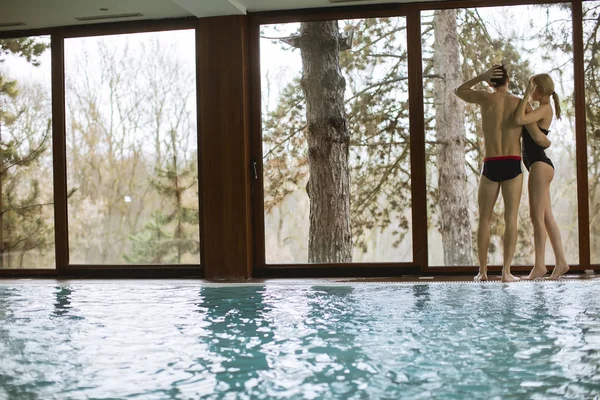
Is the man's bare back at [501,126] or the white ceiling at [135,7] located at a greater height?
the white ceiling at [135,7]

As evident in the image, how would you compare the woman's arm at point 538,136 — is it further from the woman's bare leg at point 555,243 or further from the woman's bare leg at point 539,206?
the woman's bare leg at point 555,243

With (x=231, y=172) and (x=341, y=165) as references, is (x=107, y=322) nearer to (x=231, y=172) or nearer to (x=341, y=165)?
(x=231, y=172)

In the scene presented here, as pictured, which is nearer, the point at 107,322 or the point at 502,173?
the point at 107,322

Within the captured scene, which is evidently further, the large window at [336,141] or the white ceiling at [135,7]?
the large window at [336,141]

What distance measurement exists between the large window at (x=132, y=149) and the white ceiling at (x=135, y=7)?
384 mm

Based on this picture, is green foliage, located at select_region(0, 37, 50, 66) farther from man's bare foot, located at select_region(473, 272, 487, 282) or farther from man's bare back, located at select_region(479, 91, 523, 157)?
man's bare foot, located at select_region(473, 272, 487, 282)

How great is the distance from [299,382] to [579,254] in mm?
4765

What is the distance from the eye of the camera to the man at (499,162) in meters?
6.71

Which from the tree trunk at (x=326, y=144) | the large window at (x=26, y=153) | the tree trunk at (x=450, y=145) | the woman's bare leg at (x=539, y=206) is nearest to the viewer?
the woman's bare leg at (x=539, y=206)

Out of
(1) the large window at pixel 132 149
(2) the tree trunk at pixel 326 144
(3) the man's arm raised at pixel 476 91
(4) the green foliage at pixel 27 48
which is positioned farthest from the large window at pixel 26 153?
(3) the man's arm raised at pixel 476 91

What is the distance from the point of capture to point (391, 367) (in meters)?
3.60

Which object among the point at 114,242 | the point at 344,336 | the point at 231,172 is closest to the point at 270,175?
the point at 231,172

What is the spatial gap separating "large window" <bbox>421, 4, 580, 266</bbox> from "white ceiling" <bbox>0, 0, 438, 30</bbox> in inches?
28.5

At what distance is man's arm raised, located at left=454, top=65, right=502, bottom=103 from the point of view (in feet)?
22.2
